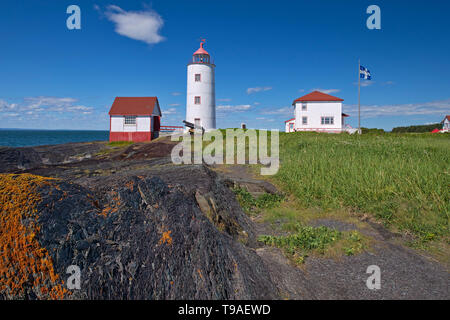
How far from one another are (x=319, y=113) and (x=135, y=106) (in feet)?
82.4

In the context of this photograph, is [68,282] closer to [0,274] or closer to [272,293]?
[0,274]

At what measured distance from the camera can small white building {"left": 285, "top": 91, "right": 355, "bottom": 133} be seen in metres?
38.5

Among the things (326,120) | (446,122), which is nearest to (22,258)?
(326,120)

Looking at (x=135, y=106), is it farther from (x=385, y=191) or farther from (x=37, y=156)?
(x=385, y=191)

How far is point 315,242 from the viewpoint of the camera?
5223 mm

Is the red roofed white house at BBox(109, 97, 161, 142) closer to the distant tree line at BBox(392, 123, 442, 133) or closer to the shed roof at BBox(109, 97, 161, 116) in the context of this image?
the shed roof at BBox(109, 97, 161, 116)

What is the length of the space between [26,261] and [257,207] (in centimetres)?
625

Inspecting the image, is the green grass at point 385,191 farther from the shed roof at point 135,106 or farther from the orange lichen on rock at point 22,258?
the shed roof at point 135,106

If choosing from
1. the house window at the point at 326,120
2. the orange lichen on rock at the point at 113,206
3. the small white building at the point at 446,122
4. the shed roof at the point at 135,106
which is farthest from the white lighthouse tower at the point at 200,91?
the small white building at the point at 446,122

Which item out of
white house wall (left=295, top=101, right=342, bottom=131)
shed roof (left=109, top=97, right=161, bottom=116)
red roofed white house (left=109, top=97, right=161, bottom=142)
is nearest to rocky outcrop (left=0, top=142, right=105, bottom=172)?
red roofed white house (left=109, top=97, right=161, bottom=142)

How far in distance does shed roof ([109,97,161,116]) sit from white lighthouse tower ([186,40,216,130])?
4.31 metres

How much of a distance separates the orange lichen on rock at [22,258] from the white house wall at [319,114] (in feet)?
130

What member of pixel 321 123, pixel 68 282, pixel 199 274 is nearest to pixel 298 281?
pixel 199 274

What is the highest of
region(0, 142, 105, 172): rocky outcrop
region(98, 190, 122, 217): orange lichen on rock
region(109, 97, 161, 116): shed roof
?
region(109, 97, 161, 116): shed roof
